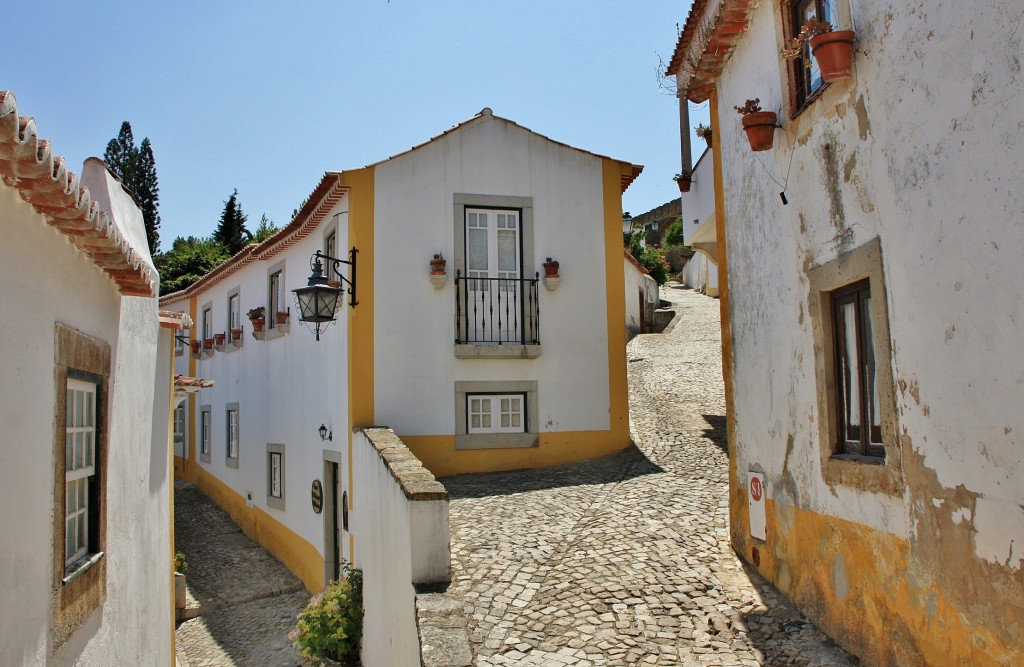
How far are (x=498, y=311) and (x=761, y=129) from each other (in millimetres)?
6088

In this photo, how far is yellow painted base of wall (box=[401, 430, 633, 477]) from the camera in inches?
443

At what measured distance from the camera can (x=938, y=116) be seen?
13.9 feet

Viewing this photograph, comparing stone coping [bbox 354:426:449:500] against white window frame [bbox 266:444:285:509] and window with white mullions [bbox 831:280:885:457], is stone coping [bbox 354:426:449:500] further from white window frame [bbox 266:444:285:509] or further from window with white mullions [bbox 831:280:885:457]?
white window frame [bbox 266:444:285:509]

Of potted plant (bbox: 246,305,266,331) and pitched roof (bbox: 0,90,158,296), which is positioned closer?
pitched roof (bbox: 0,90,158,296)

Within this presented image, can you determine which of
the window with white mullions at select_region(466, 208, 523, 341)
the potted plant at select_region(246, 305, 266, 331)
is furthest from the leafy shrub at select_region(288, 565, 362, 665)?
the potted plant at select_region(246, 305, 266, 331)

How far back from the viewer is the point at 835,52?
16.3ft

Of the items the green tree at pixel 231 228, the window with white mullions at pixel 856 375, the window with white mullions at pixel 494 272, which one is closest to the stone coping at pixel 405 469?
the window with white mullions at pixel 494 272

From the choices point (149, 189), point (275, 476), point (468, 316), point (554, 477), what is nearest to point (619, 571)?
point (554, 477)

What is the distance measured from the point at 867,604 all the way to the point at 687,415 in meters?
8.32

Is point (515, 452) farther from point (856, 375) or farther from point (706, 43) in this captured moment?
point (856, 375)

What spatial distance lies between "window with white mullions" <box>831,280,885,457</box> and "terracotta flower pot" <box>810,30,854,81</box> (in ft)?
4.26

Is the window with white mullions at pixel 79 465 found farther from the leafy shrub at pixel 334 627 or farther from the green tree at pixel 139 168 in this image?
the green tree at pixel 139 168

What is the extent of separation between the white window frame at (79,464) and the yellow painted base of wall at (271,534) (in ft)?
22.0

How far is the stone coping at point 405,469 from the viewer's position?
6.70m
